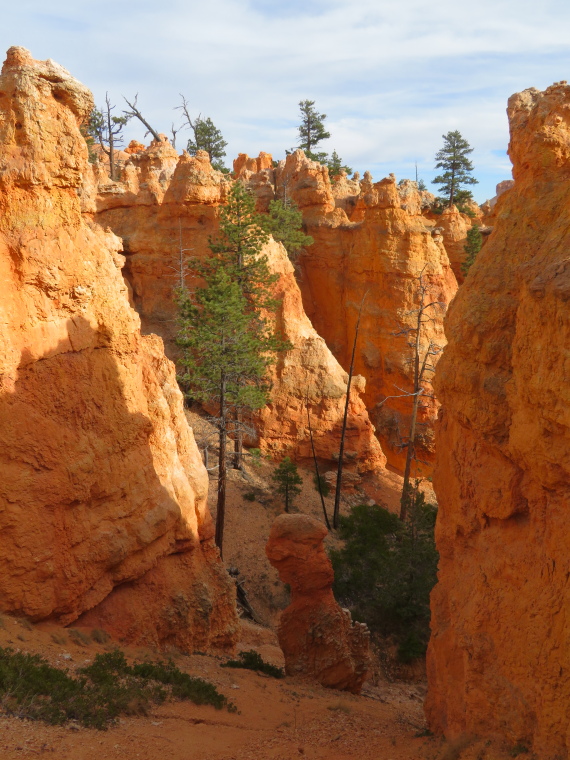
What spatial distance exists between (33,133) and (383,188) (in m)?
24.2

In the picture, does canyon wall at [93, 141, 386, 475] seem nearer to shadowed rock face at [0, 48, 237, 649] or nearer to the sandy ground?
the sandy ground

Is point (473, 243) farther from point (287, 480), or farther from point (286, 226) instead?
point (287, 480)

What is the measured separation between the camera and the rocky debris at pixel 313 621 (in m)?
12.9

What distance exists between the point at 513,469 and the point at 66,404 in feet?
21.5

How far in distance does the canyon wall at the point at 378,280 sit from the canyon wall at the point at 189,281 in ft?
12.4

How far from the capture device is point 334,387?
26547 mm

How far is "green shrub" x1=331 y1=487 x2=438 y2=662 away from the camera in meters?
16.6

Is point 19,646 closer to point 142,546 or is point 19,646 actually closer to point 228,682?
point 142,546

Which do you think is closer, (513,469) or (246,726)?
(513,469)

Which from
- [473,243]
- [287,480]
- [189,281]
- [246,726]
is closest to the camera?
[246,726]

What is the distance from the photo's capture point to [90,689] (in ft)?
26.8

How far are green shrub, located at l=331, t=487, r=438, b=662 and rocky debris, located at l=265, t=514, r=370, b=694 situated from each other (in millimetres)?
3547

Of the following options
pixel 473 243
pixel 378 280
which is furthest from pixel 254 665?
pixel 473 243

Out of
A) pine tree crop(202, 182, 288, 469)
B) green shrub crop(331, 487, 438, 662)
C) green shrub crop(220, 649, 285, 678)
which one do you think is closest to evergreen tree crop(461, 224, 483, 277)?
pine tree crop(202, 182, 288, 469)
